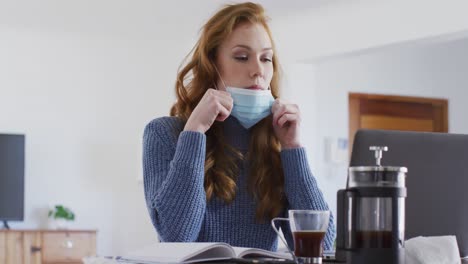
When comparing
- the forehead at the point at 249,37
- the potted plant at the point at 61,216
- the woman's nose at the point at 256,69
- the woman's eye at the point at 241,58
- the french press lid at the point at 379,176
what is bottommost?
the potted plant at the point at 61,216

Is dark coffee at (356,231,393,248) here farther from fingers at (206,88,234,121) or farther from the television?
the television

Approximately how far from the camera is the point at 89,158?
617cm

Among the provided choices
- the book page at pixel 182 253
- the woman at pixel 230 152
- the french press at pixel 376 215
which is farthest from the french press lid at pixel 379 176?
the woman at pixel 230 152

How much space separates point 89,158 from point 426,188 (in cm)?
470

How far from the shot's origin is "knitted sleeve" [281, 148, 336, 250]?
6.15 ft

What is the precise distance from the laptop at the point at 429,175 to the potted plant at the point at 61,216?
14.6 ft

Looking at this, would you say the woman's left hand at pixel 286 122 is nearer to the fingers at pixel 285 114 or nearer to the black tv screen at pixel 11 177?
the fingers at pixel 285 114

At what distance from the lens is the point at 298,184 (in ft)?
6.17

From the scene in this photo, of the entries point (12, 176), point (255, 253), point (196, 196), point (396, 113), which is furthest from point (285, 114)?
point (396, 113)

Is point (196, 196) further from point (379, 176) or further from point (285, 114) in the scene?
point (379, 176)

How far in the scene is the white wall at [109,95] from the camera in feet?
19.6

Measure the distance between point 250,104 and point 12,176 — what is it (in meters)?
4.34

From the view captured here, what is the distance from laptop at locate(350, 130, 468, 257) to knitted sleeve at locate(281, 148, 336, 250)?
208mm

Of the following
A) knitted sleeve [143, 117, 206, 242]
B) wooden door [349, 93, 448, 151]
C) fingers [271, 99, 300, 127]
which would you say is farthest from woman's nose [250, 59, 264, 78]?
wooden door [349, 93, 448, 151]
